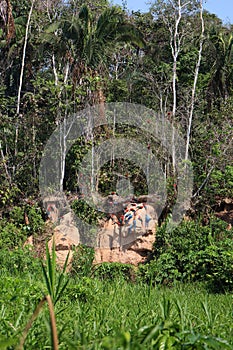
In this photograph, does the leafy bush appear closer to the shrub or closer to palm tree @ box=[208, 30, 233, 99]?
the shrub

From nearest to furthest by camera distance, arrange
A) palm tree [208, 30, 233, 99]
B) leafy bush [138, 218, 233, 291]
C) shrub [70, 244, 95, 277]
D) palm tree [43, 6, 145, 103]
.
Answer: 1. leafy bush [138, 218, 233, 291]
2. shrub [70, 244, 95, 277]
3. palm tree [43, 6, 145, 103]
4. palm tree [208, 30, 233, 99]

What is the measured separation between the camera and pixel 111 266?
827 cm

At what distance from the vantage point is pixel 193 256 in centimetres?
824

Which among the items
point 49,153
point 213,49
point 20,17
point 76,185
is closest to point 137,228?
point 76,185

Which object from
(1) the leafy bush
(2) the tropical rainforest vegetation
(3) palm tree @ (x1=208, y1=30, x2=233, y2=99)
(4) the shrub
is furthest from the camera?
(3) palm tree @ (x1=208, y1=30, x2=233, y2=99)

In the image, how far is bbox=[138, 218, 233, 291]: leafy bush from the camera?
7559 millimetres

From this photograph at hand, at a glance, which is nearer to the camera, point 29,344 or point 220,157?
point 29,344

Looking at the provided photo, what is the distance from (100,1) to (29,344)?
12.8m

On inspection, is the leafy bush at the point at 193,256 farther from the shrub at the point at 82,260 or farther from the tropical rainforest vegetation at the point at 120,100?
the shrub at the point at 82,260

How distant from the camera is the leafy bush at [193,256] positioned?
298 inches

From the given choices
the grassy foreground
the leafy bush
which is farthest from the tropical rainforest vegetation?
the grassy foreground

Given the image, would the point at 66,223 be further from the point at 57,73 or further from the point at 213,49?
the point at 213,49

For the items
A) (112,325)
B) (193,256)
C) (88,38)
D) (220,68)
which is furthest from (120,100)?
(112,325)

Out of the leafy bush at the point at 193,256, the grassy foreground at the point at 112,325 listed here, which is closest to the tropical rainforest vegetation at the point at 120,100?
the leafy bush at the point at 193,256
